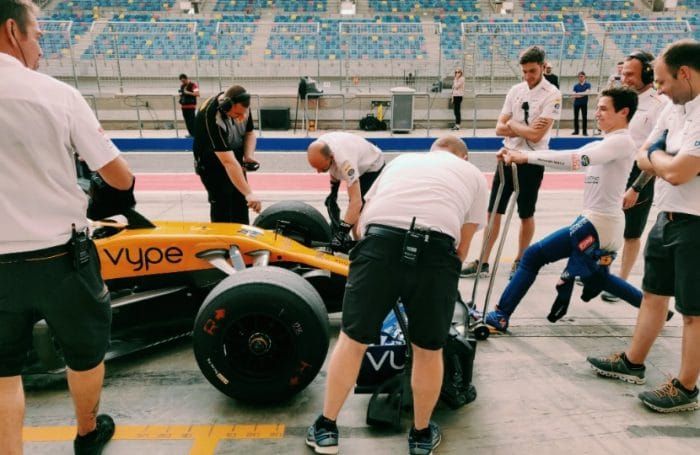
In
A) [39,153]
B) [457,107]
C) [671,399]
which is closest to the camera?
[39,153]

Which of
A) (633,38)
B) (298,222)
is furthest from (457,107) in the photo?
(298,222)

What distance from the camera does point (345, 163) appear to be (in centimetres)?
413

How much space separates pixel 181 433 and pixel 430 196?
178 centimetres

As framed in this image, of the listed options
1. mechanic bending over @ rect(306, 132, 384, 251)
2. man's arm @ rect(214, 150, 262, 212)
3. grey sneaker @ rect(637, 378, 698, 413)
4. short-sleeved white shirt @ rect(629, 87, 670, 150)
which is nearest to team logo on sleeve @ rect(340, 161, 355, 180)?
mechanic bending over @ rect(306, 132, 384, 251)

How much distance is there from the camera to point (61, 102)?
6.81 ft

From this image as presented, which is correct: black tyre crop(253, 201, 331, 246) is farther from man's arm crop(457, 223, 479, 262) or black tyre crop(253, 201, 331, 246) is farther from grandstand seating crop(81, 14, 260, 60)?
grandstand seating crop(81, 14, 260, 60)

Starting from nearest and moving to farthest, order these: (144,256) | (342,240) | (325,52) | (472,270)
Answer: (144,256), (342,240), (472,270), (325,52)

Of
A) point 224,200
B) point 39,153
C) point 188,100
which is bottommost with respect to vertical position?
point 224,200

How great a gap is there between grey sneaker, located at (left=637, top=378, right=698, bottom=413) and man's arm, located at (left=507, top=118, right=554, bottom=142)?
2.32m

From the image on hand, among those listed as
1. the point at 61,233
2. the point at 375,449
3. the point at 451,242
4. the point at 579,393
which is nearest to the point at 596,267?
the point at 579,393

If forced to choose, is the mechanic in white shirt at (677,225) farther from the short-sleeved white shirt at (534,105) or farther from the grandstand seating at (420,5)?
the grandstand seating at (420,5)

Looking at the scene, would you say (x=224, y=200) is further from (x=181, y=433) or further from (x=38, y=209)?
(x=38, y=209)

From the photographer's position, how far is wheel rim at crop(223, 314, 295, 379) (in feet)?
9.69

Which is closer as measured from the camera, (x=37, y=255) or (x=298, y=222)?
(x=37, y=255)
